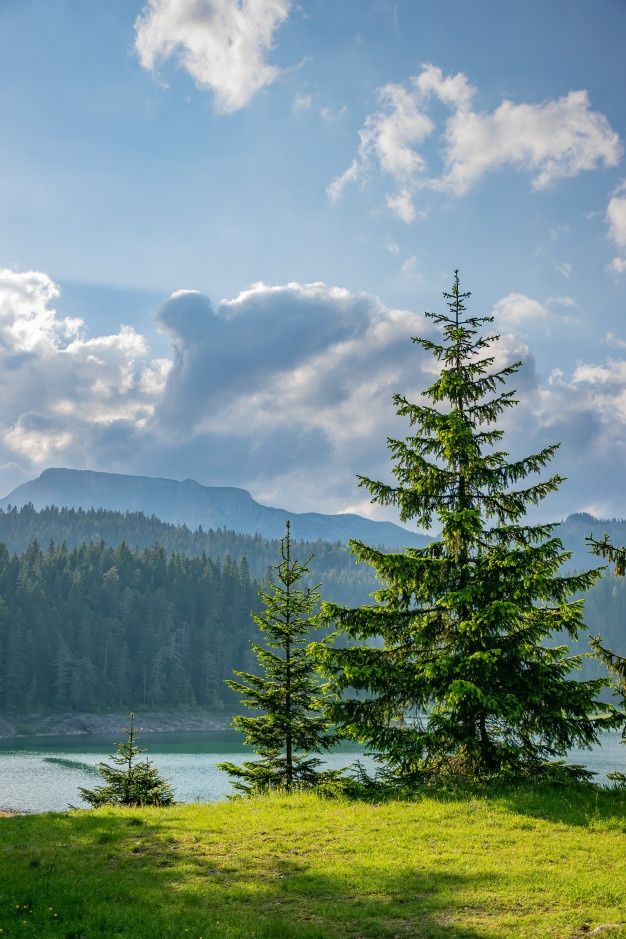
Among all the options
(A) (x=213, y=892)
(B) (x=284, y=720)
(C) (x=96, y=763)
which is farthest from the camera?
(C) (x=96, y=763)

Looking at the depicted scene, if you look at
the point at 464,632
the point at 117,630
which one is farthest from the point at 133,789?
the point at 117,630

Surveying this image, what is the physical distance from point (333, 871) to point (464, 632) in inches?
288

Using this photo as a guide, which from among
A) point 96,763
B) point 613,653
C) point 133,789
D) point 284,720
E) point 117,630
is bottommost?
point 96,763

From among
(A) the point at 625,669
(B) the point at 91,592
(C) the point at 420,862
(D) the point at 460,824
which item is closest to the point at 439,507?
(A) the point at 625,669

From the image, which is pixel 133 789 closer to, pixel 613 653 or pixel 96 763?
pixel 613 653

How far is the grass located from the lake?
31.1 meters

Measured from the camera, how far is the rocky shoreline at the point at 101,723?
11169cm

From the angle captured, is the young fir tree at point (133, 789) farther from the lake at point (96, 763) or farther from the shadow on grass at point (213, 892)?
the lake at point (96, 763)

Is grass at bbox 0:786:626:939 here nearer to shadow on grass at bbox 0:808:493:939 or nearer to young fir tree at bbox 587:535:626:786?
shadow on grass at bbox 0:808:493:939

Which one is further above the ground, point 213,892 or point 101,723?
point 213,892

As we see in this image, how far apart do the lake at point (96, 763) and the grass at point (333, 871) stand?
31135 mm

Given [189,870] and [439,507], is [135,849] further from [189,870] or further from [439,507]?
[439,507]

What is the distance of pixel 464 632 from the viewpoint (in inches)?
696

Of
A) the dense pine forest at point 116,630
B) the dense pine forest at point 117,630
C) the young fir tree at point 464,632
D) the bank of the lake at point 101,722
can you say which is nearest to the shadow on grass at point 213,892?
the young fir tree at point 464,632
